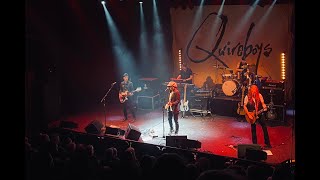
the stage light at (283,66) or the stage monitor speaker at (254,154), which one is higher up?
the stage light at (283,66)

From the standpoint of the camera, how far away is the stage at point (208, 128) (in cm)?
1115

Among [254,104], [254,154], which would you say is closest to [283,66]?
[254,104]

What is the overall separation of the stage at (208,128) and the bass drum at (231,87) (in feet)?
1.65

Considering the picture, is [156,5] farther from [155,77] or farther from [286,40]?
[286,40]

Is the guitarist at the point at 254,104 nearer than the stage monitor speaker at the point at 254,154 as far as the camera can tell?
No

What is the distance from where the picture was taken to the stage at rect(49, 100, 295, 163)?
11148mm

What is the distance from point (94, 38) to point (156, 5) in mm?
3110

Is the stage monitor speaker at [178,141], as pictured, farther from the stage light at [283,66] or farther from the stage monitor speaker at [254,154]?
the stage light at [283,66]

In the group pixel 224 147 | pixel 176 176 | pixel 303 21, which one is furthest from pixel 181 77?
pixel 303 21

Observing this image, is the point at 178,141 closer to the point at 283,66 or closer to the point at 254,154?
the point at 254,154

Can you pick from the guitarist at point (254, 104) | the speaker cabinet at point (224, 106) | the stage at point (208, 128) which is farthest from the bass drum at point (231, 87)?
the guitarist at point (254, 104)

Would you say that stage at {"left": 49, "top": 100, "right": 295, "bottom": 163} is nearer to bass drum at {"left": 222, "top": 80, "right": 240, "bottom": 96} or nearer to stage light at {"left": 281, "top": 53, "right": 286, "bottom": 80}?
bass drum at {"left": 222, "top": 80, "right": 240, "bottom": 96}

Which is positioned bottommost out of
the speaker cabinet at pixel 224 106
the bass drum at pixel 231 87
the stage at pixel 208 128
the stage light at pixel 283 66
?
the stage at pixel 208 128

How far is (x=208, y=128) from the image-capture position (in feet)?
44.3
